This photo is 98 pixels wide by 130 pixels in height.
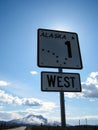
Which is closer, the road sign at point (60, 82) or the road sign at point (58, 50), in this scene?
the road sign at point (60, 82)

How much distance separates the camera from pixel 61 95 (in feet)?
14.8

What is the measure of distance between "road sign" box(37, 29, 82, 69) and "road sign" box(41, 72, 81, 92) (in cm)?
17

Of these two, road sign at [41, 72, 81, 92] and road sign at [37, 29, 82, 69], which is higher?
road sign at [37, 29, 82, 69]

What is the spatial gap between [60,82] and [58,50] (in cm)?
64

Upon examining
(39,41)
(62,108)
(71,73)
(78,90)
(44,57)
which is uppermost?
(39,41)

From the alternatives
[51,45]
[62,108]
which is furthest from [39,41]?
[62,108]

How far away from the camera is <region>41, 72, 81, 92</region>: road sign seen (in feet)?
14.6

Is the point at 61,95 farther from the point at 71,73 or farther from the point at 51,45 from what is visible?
Answer: the point at 51,45

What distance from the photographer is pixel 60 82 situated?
4559mm

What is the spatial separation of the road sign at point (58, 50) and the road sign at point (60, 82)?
17 centimetres

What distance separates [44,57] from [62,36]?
0.64m

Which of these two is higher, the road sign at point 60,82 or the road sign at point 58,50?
the road sign at point 58,50

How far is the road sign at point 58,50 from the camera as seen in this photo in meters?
4.64

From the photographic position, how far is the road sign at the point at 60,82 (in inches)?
176
